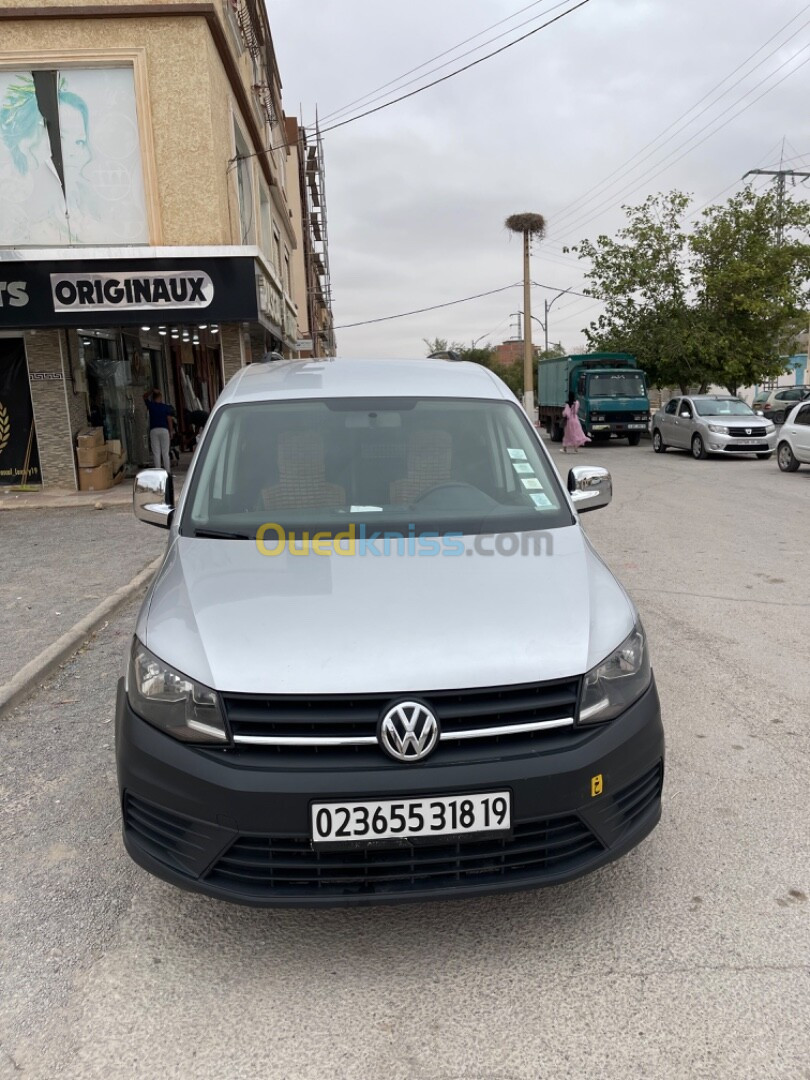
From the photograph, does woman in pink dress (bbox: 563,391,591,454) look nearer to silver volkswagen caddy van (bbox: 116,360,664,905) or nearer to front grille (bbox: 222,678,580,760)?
silver volkswagen caddy van (bbox: 116,360,664,905)

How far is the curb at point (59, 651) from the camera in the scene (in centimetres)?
471

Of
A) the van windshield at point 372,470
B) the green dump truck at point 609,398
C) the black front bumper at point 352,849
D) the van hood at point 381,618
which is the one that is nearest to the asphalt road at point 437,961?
the black front bumper at point 352,849

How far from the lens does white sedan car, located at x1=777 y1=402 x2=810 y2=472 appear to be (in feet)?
51.9

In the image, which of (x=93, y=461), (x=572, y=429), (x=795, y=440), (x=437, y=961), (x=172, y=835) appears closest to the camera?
(x=172, y=835)

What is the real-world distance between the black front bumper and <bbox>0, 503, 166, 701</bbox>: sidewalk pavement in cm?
290

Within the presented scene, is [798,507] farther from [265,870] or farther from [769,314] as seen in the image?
[769,314]

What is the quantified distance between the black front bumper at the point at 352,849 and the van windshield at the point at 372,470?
111 cm

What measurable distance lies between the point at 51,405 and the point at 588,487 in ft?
41.3

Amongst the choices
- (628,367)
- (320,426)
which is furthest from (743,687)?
(628,367)

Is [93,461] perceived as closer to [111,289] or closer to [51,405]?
[51,405]

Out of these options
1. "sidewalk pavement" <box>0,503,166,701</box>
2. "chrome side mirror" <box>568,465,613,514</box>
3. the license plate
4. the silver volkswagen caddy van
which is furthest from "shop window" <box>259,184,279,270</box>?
the license plate

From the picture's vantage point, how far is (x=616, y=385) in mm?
25641

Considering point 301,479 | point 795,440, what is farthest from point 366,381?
point 795,440

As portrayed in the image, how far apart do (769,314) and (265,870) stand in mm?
28516
